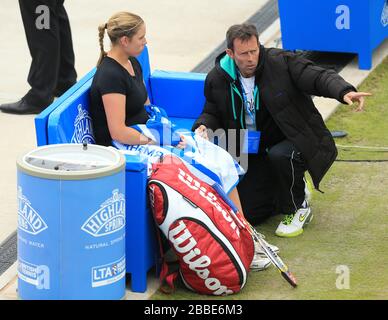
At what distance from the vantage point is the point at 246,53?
6355mm

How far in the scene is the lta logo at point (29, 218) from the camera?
212 inches

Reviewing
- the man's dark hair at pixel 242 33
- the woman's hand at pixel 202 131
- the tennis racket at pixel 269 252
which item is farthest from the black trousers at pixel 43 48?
the tennis racket at pixel 269 252

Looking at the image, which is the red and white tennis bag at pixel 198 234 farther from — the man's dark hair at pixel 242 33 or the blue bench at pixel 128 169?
the man's dark hair at pixel 242 33

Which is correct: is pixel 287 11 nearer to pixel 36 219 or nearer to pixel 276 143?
pixel 276 143

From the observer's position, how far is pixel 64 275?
5445mm

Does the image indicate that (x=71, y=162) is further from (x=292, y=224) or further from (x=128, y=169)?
(x=292, y=224)

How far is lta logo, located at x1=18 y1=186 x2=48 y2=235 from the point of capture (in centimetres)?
539

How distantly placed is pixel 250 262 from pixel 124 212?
81cm

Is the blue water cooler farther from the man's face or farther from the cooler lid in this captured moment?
the man's face

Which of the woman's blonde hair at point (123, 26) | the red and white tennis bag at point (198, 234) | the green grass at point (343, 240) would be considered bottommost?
the green grass at point (343, 240)

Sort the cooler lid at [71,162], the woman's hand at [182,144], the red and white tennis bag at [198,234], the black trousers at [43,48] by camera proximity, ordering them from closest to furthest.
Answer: the cooler lid at [71,162] < the red and white tennis bag at [198,234] < the woman's hand at [182,144] < the black trousers at [43,48]

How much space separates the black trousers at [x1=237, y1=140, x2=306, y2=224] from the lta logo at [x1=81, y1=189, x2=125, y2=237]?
51.7 inches

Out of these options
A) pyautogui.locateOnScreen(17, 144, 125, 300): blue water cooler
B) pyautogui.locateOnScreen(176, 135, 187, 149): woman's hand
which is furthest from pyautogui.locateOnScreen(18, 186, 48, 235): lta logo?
pyautogui.locateOnScreen(176, 135, 187, 149): woman's hand
